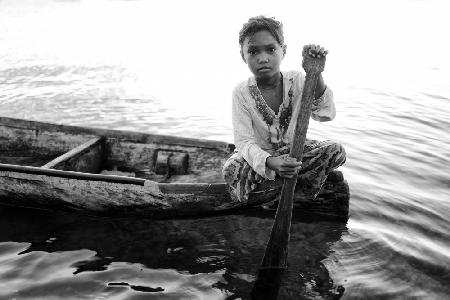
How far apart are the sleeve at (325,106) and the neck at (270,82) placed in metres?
0.42

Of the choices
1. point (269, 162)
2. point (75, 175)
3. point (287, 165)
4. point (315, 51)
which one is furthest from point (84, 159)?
point (315, 51)

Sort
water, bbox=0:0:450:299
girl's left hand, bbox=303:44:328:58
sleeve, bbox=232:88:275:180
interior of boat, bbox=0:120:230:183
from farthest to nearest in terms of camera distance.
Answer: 1. interior of boat, bbox=0:120:230:183
2. water, bbox=0:0:450:299
3. sleeve, bbox=232:88:275:180
4. girl's left hand, bbox=303:44:328:58

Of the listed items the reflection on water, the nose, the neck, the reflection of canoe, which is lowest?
the reflection on water

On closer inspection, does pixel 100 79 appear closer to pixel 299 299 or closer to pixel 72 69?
pixel 72 69

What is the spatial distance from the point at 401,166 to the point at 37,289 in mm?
5348

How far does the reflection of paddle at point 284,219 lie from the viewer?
2.96 m

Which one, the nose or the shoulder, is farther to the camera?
the shoulder

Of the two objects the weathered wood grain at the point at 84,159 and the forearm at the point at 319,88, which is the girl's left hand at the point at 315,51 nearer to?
the forearm at the point at 319,88

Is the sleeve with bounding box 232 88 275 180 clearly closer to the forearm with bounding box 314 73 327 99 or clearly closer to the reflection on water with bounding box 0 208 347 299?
the forearm with bounding box 314 73 327 99

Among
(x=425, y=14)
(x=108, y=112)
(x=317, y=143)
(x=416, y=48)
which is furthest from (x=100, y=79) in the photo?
(x=425, y=14)

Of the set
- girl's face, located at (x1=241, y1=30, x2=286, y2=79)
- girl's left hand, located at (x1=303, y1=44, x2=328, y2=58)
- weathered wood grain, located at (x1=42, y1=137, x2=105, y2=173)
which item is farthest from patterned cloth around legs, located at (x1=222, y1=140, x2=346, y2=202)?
weathered wood grain, located at (x1=42, y1=137, x2=105, y2=173)

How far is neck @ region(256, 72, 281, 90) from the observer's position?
3.53 meters

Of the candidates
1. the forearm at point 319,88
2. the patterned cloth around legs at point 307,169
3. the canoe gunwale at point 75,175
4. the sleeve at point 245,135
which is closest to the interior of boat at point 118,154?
the canoe gunwale at point 75,175

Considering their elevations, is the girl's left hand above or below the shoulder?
above
